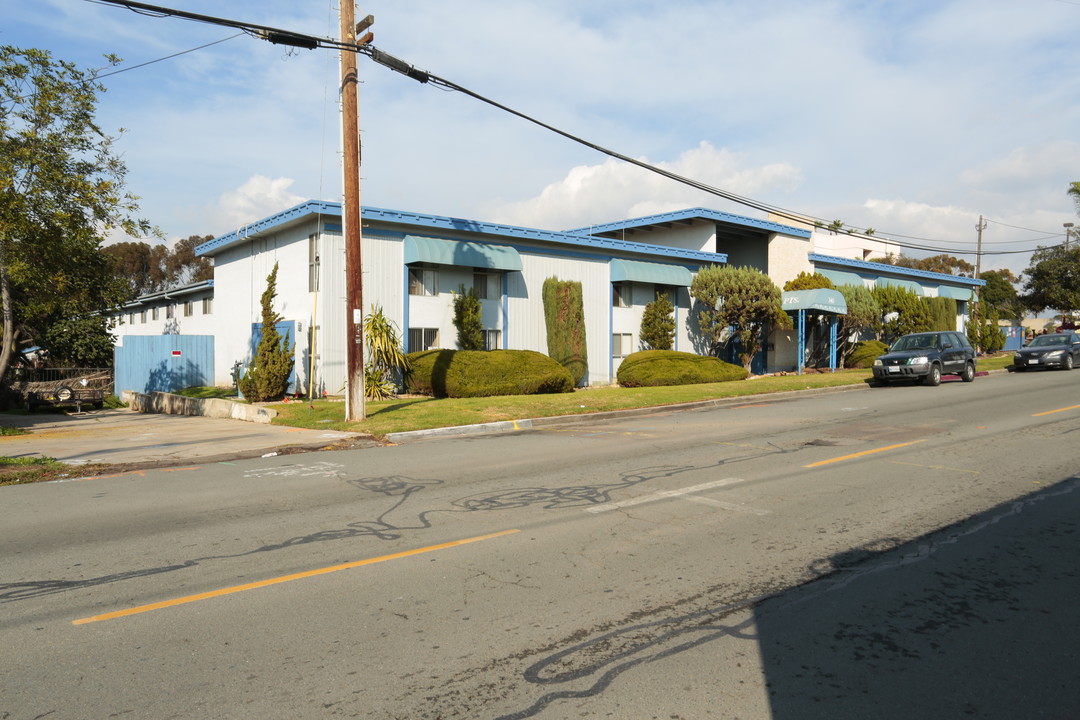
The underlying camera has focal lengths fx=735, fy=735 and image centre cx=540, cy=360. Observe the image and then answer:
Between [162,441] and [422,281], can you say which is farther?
[422,281]

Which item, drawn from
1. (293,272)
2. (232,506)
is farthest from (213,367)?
(232,506)

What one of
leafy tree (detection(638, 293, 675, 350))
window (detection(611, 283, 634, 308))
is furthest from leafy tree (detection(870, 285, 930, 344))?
window (detection(611, 283, 634, 308))

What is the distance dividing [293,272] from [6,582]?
60.3ft

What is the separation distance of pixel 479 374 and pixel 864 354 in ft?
77.2

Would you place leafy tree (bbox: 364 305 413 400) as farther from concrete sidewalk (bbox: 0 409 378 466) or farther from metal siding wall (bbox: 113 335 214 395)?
metal siding wall (bbox: 113 335 214 395)

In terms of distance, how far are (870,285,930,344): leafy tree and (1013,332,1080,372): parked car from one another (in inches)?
342

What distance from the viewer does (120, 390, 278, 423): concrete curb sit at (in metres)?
18.3

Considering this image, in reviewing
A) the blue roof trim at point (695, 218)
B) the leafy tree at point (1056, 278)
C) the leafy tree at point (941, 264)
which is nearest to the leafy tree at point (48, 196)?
the blue roof trim at point (695, 218)

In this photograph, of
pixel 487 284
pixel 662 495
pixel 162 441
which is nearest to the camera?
pixel 662 495

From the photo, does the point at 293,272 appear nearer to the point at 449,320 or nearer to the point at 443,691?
the point at 449,320

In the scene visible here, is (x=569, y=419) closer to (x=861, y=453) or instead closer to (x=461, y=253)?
(x=861, y=453)

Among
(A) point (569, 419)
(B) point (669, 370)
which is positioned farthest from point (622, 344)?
(A) point (569, 419)

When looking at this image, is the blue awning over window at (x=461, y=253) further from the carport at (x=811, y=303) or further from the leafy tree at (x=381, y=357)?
the carport at (x=811, y=303)

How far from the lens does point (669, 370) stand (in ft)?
84.8
